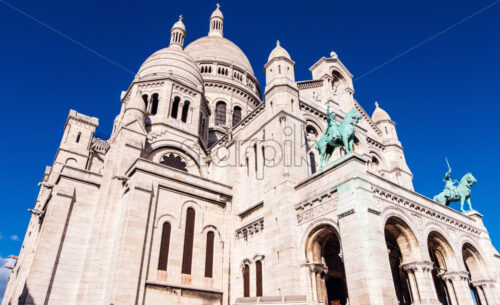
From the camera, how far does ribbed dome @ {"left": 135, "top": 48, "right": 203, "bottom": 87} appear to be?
31.5m

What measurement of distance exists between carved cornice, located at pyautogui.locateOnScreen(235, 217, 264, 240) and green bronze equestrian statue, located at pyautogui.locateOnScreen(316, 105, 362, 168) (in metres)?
5.42

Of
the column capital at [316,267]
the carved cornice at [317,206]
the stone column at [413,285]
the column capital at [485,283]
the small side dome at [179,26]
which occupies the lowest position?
the stone column at [413,285]

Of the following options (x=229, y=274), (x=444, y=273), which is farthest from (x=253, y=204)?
(x=444, y=273)

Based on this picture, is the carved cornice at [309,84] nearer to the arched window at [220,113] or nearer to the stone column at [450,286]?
the stone column at [450,286]

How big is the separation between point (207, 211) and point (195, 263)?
365cm

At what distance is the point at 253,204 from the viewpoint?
75.2 feet

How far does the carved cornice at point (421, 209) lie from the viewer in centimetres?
A: 1703

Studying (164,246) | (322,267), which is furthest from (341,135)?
(164,246)

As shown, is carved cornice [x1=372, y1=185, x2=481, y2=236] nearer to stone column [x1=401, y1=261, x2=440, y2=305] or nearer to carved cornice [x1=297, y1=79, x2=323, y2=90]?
stone column [x1=401, y1=261, x2=440, y2=305]

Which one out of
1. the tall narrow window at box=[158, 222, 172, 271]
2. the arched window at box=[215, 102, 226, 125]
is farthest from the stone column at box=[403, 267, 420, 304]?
the arched window at box=[215, 102, 226, 125]

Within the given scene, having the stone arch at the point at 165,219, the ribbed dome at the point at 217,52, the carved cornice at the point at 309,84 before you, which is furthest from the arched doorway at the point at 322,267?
the ribbed dome at the point at 217,52

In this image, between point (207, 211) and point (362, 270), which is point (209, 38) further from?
point (362, 270)

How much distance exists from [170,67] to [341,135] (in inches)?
758

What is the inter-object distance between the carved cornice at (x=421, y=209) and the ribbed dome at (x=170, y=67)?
69.2 feet
